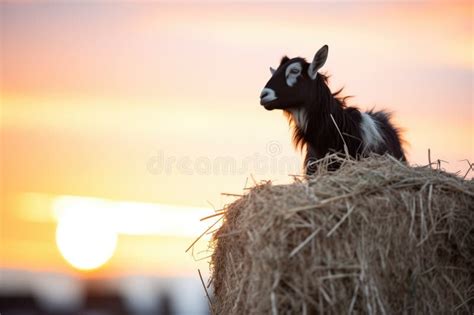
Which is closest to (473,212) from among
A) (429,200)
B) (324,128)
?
(429,200)

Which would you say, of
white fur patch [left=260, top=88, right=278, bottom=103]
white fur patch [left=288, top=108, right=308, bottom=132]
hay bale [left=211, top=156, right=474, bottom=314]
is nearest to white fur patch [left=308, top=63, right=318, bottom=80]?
white fur patch [left=288, top=108, right=308, bottom=132]

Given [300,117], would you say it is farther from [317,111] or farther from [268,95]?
[268,95]

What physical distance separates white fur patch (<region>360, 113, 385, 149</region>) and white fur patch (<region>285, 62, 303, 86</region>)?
1.12 metres

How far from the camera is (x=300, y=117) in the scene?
457 inches

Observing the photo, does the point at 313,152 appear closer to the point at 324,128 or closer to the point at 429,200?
the point at 324,128

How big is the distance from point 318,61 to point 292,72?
380 millimetres

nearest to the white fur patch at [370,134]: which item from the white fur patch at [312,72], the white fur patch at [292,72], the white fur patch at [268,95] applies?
the white fur patch at [312,72]

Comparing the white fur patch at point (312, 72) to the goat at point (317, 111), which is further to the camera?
the white fur patch at point (312, 72)

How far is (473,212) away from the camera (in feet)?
26.0

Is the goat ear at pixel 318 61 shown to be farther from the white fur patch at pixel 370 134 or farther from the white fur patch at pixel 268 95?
the white fur patch at pixel 370 134

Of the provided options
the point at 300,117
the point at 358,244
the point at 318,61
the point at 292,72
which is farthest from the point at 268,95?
the point at 358,244

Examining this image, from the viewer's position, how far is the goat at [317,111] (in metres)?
11.3

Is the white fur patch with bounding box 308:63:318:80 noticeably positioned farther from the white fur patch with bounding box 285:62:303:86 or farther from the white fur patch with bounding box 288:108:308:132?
the white fur patch with bounding box 288:108:308:132

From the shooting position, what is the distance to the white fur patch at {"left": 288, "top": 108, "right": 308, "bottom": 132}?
37.9 feet
